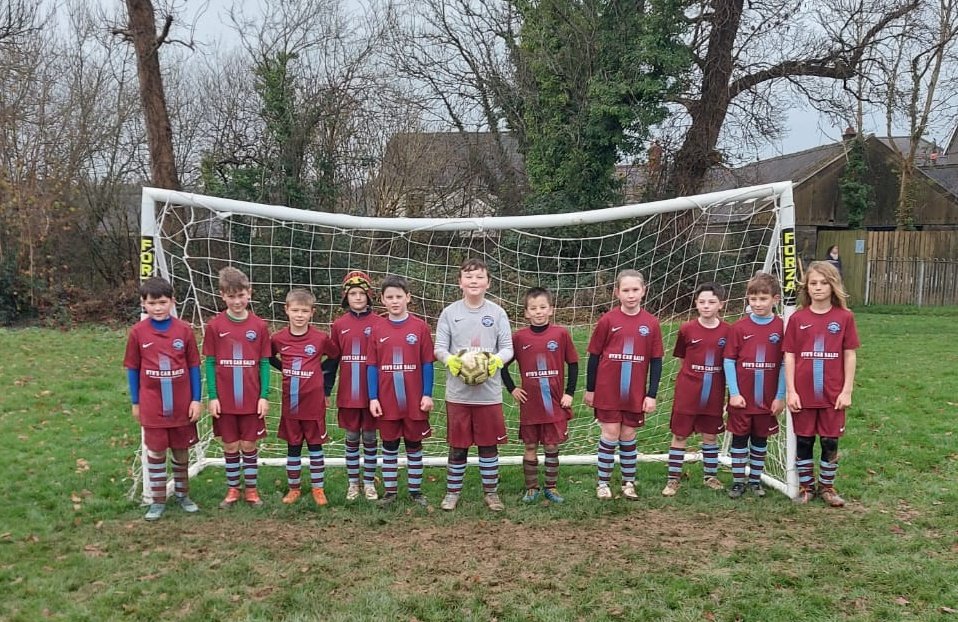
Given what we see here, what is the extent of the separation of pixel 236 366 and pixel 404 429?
1196 mm

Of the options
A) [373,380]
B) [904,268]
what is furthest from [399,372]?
[904,268]

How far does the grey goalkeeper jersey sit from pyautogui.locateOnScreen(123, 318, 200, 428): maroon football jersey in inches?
66.6

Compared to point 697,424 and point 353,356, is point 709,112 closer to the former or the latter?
point 697,424

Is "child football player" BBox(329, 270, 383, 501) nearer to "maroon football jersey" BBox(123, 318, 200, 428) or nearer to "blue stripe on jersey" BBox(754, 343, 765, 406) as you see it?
"maroon football jersey" BBox(123, 318, 200, 428)

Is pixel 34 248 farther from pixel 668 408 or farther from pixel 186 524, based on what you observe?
pixel 668 408

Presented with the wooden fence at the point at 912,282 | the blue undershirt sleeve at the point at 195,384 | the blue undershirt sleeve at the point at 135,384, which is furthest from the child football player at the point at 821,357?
the wooden fence at the point at 912,282

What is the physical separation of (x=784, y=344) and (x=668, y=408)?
9.20ft

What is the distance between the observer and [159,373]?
4.30 metres

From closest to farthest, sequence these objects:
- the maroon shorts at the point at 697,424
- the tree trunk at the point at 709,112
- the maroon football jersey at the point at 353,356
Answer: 1. the maroon football jersey at the point at 353,356
2. the maroon shorts at the point at 697,424
3. the tree trunk at the point at 709,112

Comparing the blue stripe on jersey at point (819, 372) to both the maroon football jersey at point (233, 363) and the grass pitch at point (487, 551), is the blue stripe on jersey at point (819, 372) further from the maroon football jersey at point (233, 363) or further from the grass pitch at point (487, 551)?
the maroon football jersey at point (233, 363)

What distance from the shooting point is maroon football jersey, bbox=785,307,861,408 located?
4.44 meters

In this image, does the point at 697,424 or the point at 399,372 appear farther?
the point at 697,424

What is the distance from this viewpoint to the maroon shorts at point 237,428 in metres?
4.54

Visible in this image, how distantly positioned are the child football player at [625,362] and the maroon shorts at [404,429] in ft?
3.82
